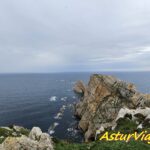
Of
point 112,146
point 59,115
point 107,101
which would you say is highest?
point 112,146

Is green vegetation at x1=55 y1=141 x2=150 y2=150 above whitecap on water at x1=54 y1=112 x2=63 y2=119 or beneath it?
above

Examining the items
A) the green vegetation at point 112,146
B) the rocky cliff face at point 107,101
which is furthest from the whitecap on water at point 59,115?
the green vegetation at point 112,146

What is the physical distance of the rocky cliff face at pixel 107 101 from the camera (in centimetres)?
7156

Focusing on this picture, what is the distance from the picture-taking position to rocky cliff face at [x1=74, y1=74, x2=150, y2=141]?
2817 inches

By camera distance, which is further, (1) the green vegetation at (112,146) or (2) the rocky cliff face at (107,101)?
(2) the rocky cliff face at (107,101)

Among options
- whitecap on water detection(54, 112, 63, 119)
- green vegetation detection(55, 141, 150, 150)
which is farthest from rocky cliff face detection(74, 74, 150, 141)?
green vegetation detection(55, 141, 150, 150)

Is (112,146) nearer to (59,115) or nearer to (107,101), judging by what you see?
(107,101)

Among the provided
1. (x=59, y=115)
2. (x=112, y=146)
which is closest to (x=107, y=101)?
(x=59, y=115)

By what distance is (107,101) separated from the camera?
74.1 metres

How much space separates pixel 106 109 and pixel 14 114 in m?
48.3

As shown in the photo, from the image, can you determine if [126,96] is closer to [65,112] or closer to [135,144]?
[65,112]

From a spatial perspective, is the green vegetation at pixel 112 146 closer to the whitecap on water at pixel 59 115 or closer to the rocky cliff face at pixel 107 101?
the rocky cliff face at pixel 107 101

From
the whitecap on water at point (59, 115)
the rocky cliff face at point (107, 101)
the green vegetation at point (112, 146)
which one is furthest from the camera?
the whitecap on water at point (59, 115)

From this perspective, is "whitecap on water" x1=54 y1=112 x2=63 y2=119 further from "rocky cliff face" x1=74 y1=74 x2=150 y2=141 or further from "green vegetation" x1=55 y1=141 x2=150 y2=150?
"green vegetation" x1=55 y1=141 x2=150 y2=150
